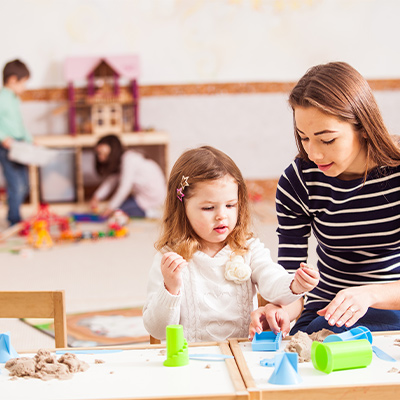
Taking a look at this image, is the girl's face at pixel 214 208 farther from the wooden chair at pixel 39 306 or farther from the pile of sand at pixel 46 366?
the pile of sand at pixel 46 366

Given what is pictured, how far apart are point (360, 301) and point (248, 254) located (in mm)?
312

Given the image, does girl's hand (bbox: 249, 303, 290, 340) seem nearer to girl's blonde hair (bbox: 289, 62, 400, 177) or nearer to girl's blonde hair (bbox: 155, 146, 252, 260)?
girl's blonde hair (bbox: 155, 146, 252, 260)

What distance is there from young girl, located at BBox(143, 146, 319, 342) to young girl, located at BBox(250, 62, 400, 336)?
9 cm

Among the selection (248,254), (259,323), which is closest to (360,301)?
(259,323)

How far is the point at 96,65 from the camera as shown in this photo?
460cm

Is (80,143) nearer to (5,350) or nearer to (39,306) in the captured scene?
(39,306)

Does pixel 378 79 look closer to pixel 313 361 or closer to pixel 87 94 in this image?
pixel 87 94

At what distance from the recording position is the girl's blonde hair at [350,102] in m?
1.14

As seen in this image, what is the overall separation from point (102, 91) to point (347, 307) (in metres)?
3.90

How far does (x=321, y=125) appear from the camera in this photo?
1.15m

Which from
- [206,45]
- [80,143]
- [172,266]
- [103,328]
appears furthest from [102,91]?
[172,266]

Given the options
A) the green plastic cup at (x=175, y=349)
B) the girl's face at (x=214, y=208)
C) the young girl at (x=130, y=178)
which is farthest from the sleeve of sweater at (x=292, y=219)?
the young girl at (x=130, y=178)

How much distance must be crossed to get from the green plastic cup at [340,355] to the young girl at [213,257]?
0.34 meters

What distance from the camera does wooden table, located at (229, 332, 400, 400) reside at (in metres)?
0.81
